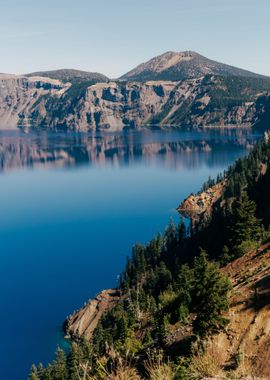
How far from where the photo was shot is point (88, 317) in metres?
111

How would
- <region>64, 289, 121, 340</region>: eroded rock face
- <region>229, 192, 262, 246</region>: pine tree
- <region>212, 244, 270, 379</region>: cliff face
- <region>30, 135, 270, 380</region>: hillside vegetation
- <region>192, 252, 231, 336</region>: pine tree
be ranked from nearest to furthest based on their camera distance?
1. <region>30, 135, 270, 380</region>: hillside vegetation
2. <region>212, 244, 270, 379</region>: cliff face
3. <region>192, 252, 231, 336</region>: pine tree
4. <region>229, 192, 262, 246</region>: pine tree
5. <region>64, 289, 121, 340</region>: eroded rock face

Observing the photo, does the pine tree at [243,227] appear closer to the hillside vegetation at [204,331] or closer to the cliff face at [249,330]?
the hillside vegetation at [204,331]

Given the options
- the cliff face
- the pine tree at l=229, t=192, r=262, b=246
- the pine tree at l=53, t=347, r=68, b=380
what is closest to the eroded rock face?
the pine tree at l=53, t=347, r=68, b=380

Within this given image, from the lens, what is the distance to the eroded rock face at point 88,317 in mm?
107000

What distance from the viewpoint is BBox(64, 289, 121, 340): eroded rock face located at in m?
107

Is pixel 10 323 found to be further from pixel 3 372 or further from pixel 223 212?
pixel 223 212

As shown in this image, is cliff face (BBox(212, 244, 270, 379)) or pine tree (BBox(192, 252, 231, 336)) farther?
pine tree (BBox(192, 252, 231, 336))

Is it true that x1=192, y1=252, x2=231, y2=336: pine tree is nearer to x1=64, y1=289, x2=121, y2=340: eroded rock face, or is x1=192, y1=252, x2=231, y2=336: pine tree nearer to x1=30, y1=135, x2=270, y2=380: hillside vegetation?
x1=30, y1=135, x2=270, y2=380: hillside vegetation

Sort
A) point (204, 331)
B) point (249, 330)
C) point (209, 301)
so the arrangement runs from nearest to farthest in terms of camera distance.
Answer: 1. point (249, 330)
2. point (204, 331)
3. point (209, 301)

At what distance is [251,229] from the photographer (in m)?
83.6

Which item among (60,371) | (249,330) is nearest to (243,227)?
(60,371)

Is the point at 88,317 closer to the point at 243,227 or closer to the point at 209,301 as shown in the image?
the point at 243,227

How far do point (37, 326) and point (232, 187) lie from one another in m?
119

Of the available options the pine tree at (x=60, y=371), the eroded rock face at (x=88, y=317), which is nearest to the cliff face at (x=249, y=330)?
the pine tree at (x=60, y=371)
